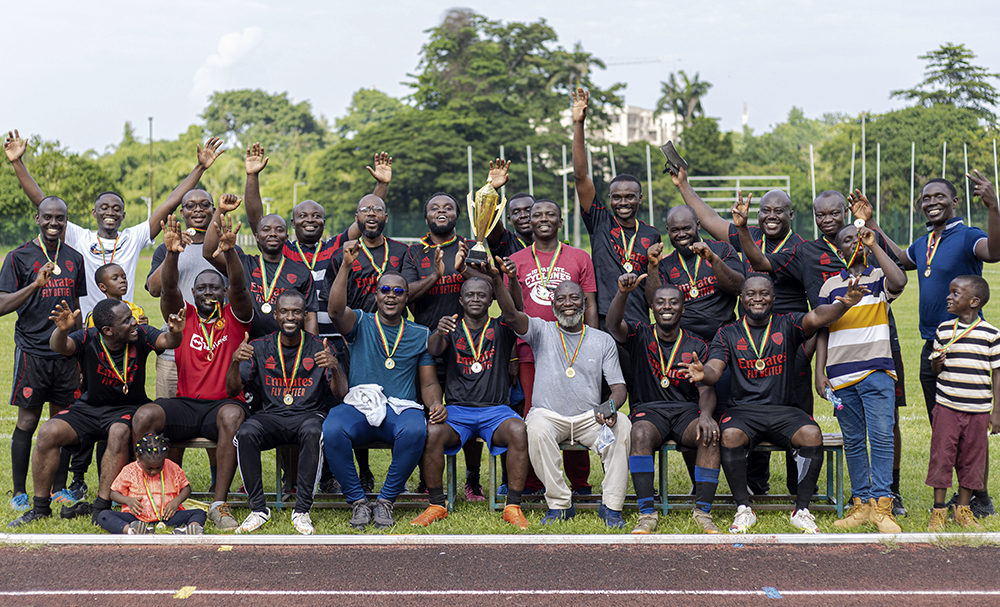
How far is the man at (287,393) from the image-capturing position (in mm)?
6598

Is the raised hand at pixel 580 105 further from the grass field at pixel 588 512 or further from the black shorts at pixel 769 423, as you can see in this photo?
the grass field at pixel 588 512

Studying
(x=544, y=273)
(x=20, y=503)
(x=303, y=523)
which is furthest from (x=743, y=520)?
(x=20, y=503)

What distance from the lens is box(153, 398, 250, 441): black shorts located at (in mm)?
6785

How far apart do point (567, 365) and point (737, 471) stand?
146 centimetres

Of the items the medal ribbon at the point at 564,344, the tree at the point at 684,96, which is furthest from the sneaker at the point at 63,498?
the tree at the point at 684,96

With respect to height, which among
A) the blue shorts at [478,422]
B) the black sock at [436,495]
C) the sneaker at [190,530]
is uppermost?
the blue shorts at [478,422]

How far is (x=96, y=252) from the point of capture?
25.8ft

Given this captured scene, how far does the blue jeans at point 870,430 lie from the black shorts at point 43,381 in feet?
19.8

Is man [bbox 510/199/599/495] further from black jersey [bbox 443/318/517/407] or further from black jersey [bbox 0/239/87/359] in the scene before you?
black jersey [bbox 0/239/87/359]

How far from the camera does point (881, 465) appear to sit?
6.55 metres

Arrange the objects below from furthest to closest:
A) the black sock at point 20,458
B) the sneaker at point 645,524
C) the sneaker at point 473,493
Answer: the sneaker at point 473,493 < the black sock at point 20,458 < the sneaker at point 645,524

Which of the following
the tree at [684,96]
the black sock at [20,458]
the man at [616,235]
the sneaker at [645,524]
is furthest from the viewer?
the tree at [684,96]

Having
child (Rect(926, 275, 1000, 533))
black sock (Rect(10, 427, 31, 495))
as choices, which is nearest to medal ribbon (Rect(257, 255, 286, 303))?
black sock (Rect(10, 427, 31, 495))

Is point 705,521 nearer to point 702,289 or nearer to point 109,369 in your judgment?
point 702,289
